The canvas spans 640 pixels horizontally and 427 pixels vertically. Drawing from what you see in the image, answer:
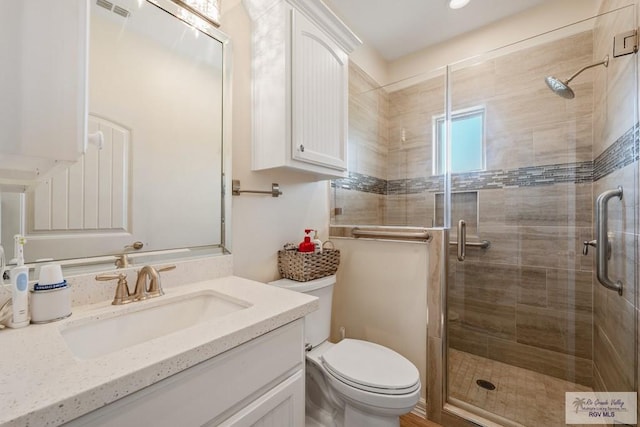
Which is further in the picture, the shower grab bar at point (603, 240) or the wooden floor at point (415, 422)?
the wooden floor at point (415, 422)

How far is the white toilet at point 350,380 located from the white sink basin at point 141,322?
0.39 metres

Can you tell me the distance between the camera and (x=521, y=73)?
6.03 feet

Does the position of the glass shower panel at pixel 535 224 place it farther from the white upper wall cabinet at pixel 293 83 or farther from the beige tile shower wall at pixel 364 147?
the white upper wall cabinet at pixel 293 83

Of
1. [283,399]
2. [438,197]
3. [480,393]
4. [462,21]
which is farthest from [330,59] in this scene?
[480,393]

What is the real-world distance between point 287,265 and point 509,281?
1.63 metres

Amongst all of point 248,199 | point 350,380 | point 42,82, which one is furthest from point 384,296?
point 42,82

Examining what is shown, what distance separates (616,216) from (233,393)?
6.09ft

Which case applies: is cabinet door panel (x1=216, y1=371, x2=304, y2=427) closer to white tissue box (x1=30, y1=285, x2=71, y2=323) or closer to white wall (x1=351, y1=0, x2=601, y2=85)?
white tissue box (x1=30, y1=285, x2=71, y2=323)

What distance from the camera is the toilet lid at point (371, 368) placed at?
41.8 inches

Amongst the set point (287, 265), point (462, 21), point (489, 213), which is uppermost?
point (462, 21)

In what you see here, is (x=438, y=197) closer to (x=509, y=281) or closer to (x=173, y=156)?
(x=509, y=281)

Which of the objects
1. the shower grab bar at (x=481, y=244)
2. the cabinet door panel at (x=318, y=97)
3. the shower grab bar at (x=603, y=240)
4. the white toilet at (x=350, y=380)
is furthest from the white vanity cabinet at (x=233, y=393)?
the shower grab bar at (x=481, y=244)

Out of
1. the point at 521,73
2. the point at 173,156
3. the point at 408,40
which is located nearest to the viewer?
the point at 173,156

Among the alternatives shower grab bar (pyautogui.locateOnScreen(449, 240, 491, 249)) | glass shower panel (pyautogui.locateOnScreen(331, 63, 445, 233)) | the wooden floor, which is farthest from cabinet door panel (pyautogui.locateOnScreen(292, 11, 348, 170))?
the wooden floor
